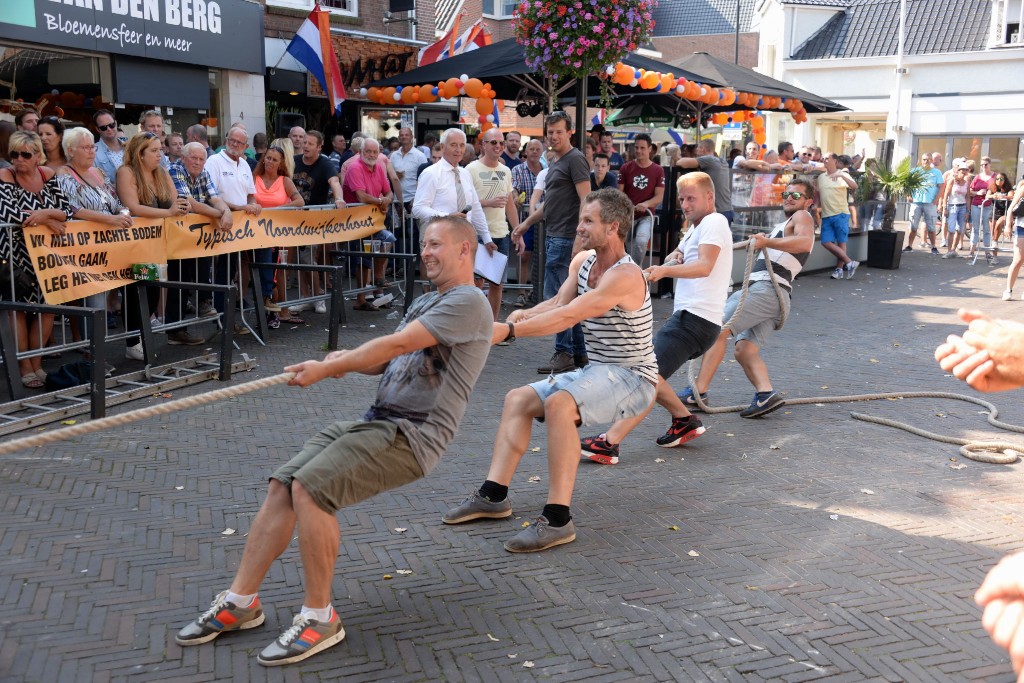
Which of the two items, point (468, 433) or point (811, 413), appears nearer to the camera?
point (468, 433)

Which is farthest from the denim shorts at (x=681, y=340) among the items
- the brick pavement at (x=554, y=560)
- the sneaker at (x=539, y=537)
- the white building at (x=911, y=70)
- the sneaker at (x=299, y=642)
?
the white building at (x=911, y=70)

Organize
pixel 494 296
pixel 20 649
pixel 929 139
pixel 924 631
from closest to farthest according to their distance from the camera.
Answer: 1. pixel 20 649
2. pixel 924 631
3. pixel 494 296
4. pixel 929 139

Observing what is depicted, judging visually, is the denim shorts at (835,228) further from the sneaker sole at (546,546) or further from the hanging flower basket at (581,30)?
the sneaker sole at (546,546)

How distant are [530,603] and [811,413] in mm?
4065

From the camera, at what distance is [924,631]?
4.04m

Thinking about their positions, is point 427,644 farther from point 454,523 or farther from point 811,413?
point 811,413

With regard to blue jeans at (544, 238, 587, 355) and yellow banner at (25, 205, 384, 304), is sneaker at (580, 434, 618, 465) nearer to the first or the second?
blue jeans at (544, 238, 587, 355)

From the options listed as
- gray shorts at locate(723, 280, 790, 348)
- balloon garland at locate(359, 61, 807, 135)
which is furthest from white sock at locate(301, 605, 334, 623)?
balloon garland at locate(359, 61, 807, 135)

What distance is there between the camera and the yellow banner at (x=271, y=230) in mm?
8273

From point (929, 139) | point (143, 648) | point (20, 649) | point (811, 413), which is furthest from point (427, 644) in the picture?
point (929, 139)

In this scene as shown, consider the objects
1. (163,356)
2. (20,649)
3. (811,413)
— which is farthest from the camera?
(163,356)

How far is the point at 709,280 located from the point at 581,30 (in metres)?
4.61

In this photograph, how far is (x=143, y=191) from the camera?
806 cm

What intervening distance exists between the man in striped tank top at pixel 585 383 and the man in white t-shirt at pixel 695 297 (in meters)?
1.18
